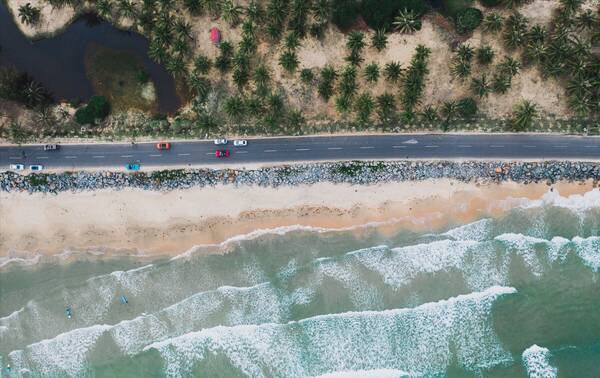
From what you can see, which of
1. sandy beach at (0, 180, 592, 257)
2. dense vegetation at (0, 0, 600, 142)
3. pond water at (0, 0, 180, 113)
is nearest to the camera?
dense vegetation at (0, 0, 600, 142)

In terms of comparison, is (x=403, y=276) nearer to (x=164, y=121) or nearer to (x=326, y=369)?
(x=326, y=369)

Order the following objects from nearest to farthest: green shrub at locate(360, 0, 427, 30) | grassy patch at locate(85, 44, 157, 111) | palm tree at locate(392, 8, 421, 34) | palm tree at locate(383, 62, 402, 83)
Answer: green shrub at locate(360, 0, 427, 30) → palm tree at locate(392, 8, 421, 34) → palm tree at locate(383, 62, 402, 83) → grassy patch at locate(85, 44, 157, 111)

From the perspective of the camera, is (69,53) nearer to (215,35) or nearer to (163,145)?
(163,145)

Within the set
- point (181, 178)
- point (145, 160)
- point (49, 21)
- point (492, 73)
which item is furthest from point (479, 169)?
point (49, 21)

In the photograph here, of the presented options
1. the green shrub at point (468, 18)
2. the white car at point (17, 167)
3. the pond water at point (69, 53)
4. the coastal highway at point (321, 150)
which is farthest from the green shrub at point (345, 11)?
the white car at point (17, 167)

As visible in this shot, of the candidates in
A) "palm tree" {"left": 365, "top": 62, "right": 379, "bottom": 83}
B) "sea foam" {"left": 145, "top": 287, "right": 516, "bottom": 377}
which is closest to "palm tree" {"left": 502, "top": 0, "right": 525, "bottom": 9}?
"palm tree" {"left": 365, "top": 62, "right": 379, "bottom": 83}

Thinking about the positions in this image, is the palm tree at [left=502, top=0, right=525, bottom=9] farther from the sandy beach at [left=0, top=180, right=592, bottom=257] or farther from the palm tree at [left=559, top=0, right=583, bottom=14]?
the sandy beach at [left=0, top=180, right=592, bottom=257]

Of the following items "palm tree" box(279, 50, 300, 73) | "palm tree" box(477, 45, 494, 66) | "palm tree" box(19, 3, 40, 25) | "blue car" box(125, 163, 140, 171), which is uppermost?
"palm tree" box(19, 3, 40, 25)
